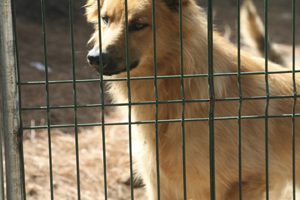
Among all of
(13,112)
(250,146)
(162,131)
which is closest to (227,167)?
(250,146)

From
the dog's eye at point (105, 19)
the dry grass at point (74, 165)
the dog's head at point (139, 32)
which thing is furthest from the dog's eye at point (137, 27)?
the dry grass at point (74, 165)

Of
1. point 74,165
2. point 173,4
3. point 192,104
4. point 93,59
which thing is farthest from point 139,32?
point 74,165

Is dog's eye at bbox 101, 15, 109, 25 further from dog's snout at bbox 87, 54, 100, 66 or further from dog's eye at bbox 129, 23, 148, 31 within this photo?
dog's snout at bbox 87, 54, 100, 66

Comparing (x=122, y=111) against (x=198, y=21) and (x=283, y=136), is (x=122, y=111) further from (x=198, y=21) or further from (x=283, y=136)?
(x=283, y=136)

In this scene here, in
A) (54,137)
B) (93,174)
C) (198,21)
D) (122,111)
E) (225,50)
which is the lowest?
(93,174)

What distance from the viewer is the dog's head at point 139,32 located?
292 centimetres

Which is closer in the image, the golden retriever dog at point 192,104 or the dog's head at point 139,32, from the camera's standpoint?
the dog's head at point 139,32

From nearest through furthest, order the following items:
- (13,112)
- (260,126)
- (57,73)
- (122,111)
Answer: (13,112)
(260,126)
(122,111)
(57,73)

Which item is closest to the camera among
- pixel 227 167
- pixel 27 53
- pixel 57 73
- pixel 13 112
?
pixel 13 112

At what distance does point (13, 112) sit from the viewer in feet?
7.21

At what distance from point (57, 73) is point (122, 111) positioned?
393 centimetres

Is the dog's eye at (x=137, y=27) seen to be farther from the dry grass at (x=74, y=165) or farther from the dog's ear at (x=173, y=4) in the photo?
the dry grass at (x=74, y=165)

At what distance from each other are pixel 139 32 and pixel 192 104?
64cm

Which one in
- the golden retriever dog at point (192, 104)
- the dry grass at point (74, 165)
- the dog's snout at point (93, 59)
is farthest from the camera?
the dry grass at point (74, 165)
